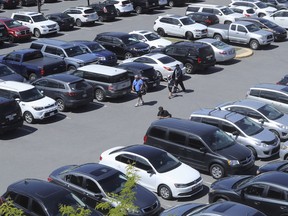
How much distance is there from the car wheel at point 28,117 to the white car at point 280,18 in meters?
23.8

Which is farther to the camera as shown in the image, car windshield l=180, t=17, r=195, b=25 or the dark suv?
car windshield l=180, t=17, r=195, b=25

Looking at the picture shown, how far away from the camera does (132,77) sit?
1160 inches

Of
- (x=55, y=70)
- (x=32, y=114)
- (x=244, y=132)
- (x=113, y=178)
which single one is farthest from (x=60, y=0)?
(x=113, y=178)

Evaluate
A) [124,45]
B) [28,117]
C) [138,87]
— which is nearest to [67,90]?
[28,117]

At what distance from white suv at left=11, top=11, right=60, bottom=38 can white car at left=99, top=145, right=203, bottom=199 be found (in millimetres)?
24028

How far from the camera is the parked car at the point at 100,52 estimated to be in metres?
32.6

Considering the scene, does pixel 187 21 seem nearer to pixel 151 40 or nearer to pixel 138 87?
pixel 151 40

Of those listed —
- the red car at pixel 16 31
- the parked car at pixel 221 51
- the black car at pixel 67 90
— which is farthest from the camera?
the red car at pixel 16 31

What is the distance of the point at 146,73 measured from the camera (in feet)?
96.5

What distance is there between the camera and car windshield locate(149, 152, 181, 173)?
18.5 m

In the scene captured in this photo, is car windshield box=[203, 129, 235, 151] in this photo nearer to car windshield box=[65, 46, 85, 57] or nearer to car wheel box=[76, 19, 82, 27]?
car windshield box=[65, 46, 85, 57]

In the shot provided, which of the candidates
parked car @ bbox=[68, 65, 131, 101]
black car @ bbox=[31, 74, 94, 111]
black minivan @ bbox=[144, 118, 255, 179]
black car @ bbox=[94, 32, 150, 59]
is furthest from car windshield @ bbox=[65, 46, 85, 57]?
black minivan @ bbox=[144, 118, 255, 179]

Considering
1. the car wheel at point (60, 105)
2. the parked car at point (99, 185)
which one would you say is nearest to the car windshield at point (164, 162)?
the parked car at point (99, 185)

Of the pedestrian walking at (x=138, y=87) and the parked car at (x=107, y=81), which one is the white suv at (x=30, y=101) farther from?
the pedestrian walking at (x=138, y=87)
